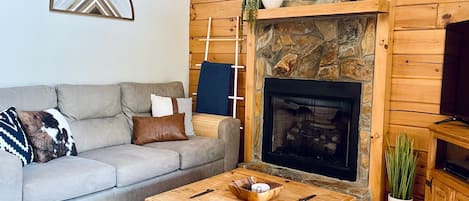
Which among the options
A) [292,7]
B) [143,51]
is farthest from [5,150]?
[292,7]

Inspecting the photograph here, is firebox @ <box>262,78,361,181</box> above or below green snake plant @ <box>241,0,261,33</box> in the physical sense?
below

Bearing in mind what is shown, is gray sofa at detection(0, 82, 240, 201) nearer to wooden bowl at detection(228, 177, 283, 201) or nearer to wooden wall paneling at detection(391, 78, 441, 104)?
wooden bowl at detection(228, 177, 283, 201)

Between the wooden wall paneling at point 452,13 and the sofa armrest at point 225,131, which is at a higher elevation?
the wooden wall paneling at point 452,13

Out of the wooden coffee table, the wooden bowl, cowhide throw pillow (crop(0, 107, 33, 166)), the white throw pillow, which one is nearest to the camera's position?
the wooden bowl

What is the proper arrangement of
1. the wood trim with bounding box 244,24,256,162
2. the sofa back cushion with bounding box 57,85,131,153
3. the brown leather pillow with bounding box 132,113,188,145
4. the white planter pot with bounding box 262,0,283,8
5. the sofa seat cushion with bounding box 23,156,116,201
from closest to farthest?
1. the sofa seat cushion with bounding box 23,156,116,201
2. the sofa back cushion with bounding box 57,85,131,153
3. the brown leather pillow with bounding box 132,113,188,145
4. the white planter pot with bounding box 262,0,283,8
5. the wood trim with bounding box 244,24,256,162

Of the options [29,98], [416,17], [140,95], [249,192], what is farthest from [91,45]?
[416,17]

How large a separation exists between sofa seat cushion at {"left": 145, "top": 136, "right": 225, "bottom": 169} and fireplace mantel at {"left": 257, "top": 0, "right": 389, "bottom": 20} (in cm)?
119

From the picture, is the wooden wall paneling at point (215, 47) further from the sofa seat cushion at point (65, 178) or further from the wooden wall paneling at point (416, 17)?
the sofa seat cushion at point (65, 178)

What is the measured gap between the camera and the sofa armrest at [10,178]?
220 centimetres

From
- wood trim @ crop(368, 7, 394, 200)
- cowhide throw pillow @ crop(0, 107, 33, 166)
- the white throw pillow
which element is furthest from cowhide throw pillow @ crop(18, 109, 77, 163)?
wood trim @ crop(368, 7, 394, 200)

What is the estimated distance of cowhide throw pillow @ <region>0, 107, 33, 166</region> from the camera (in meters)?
2.53

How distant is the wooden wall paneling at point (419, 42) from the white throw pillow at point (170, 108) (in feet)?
6.21

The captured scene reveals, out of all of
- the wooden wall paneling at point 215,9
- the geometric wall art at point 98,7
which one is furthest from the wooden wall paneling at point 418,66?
the geometric wall art at point 98,7

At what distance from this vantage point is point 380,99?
3180 millimetres
